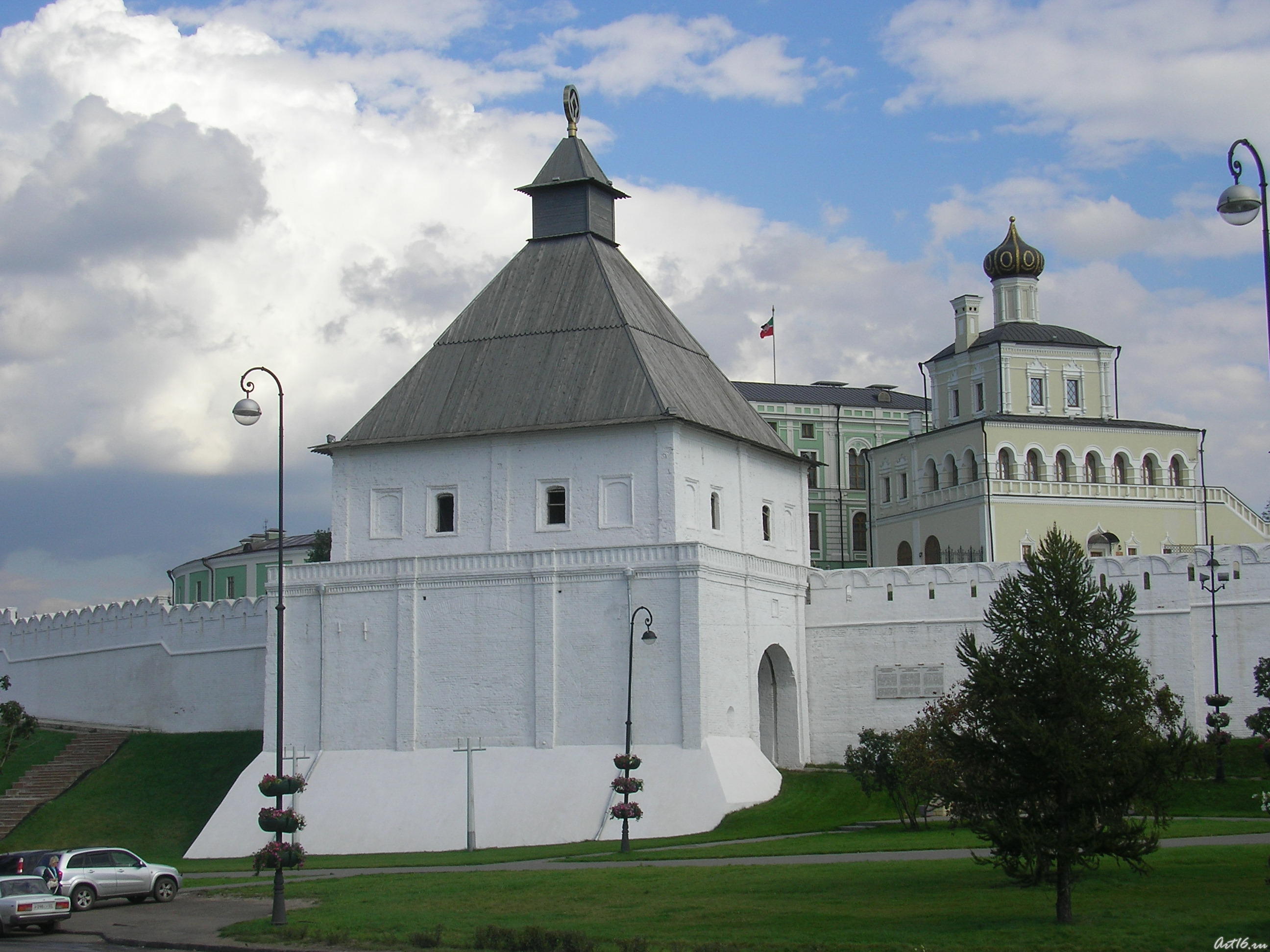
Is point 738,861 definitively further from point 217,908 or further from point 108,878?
point 108,878

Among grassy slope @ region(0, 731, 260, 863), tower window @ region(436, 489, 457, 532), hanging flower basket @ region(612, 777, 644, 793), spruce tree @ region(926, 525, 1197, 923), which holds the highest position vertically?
tower window @ region(436, 489, 457, 532)

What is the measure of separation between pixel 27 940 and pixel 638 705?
16.8 metres

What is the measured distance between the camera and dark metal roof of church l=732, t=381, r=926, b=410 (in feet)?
235

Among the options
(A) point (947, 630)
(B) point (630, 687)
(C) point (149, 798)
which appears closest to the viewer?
(B) point (630, 687)

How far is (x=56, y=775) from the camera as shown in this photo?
43.9 metres

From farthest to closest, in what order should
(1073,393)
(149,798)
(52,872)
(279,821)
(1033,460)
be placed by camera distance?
(1073,393) < (1033,460) < (149,798) < (52,872) < (279,821)

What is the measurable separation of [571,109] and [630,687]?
766 inches

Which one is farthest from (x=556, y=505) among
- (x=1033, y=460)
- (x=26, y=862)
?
(x=1033, y=460)

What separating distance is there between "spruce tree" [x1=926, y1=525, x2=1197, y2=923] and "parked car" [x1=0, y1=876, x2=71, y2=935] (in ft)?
44.0

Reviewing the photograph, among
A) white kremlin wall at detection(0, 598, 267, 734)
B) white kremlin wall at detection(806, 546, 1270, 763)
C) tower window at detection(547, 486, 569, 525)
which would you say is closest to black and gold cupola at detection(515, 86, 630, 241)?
tower window at detection(547, 486, 569, 525)

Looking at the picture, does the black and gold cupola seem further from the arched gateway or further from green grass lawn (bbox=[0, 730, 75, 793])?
green grass lawn (bbox=[0, 730, 75, 793])

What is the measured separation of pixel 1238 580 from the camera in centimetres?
3816

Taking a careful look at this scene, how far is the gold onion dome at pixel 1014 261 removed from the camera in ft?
203

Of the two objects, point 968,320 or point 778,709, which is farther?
point 968,320
